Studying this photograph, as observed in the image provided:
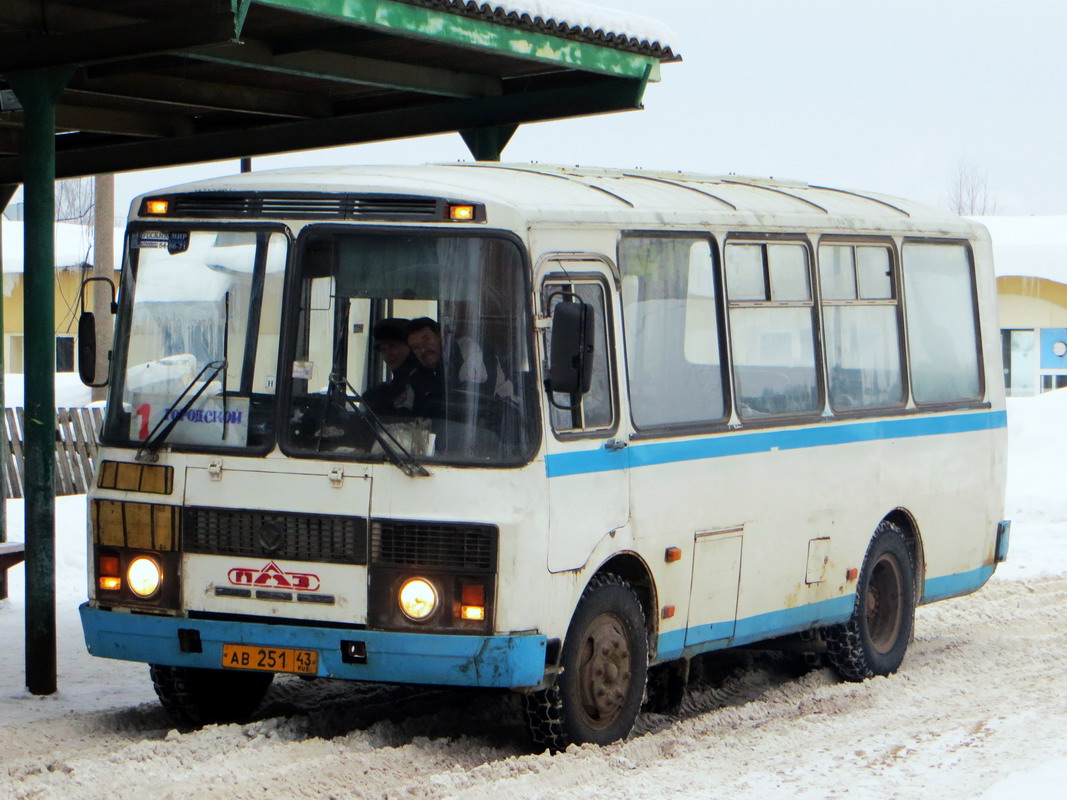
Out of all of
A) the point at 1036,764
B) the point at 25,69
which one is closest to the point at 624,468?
the point at 1036,764

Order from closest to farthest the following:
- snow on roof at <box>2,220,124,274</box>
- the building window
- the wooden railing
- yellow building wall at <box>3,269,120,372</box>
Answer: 1. the wooden railing
2. yellow building wall at <box>3,269,120,372</box>
3. snow on roof at <box>2,220,124,274</box>
4. the building window

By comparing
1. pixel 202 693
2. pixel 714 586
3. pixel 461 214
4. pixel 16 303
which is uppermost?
pixel 16 303

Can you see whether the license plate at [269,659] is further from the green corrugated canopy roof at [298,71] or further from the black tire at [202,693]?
the green corrugated canopy roof at [298,71]

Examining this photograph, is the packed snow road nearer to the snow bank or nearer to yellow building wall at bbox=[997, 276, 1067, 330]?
the snow bank

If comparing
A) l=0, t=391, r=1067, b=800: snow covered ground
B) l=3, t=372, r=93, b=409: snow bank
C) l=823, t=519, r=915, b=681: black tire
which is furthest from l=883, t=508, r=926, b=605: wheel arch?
l=3, t=372, r=93, b=409: snow bank

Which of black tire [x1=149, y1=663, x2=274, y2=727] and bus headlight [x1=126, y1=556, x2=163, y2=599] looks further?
black tire [x1=149, y1=663, x2=274, y2=727]

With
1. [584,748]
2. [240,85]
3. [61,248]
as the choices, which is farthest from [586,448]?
[61,248]

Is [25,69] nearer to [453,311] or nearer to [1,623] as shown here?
[453,311]

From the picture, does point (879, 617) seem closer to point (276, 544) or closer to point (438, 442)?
point (438, 442)

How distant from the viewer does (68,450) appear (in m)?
21.6

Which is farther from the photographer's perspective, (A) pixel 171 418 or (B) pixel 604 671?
(B) pixel 604 671

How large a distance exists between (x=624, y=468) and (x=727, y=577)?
120 cm

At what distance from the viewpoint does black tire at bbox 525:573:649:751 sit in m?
8.00

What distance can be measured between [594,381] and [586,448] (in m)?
0.37
